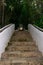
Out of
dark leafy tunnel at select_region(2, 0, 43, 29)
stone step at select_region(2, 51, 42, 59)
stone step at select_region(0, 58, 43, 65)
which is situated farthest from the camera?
dark leafy tunnel at select_region(2, 0, 43, 29)

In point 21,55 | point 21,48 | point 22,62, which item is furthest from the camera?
point 21,48

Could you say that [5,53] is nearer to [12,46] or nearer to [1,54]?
[1,54]

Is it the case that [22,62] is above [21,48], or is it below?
above

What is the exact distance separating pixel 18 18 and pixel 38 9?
1724 millimetres

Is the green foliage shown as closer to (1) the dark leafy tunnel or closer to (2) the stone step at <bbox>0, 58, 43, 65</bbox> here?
(1) the dark leafy tunnel

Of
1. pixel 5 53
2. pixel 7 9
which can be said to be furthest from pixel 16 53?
pixel 7 9

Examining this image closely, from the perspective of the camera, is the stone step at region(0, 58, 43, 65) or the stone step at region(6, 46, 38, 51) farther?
the stone step at region(6, 46, 38, 51)

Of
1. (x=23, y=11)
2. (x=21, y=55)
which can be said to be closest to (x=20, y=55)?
(x=21, y=55)

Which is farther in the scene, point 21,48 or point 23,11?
point 23,11

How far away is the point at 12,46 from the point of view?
823cm

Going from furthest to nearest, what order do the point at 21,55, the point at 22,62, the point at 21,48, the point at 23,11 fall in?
the point at 23,11, the point at 21,48, the point at 21,55, the point at 22,62

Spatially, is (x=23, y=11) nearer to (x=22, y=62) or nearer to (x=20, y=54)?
(x=20, y=54)

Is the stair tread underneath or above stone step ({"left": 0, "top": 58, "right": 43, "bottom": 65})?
underneath

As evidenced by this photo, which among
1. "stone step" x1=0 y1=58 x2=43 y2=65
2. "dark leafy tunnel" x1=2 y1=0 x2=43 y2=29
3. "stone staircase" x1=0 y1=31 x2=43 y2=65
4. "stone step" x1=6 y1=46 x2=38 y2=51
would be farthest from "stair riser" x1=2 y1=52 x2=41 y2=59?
"dark leafy tunnel" x1=2 y1=0 x2=43 y2=29
